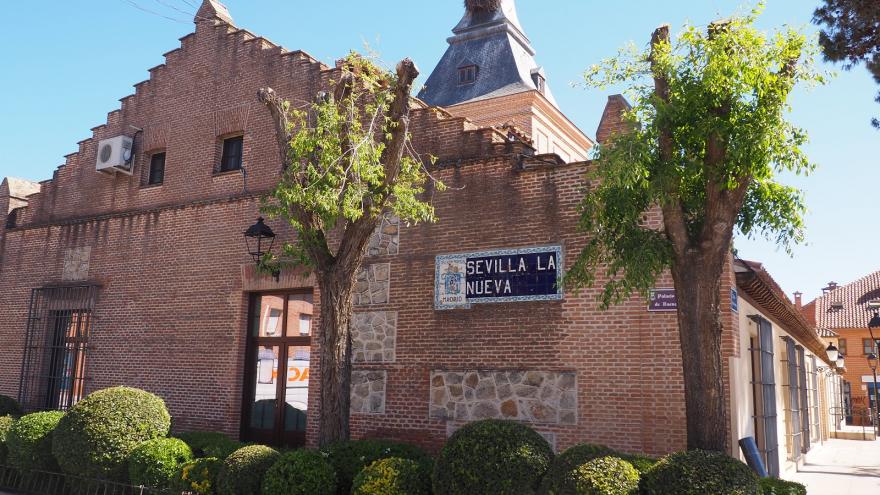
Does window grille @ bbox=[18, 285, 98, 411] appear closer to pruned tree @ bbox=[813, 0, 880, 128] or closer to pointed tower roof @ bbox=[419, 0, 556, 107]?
pruned tree @ bbox=[813, 0, 880, 128]

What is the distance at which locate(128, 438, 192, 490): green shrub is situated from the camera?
819 cm

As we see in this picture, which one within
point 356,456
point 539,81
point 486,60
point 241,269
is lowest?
point 356,456

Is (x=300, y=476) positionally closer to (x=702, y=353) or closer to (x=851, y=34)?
(x=702, y=353)

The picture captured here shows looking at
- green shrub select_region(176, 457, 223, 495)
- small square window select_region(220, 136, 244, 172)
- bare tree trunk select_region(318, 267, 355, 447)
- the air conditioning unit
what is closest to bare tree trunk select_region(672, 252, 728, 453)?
bare tree trunk select_region(318, 267, 355, 447)

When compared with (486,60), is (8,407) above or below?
below

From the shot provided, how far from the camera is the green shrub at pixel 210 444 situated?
845 centimetres

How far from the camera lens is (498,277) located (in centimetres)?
965

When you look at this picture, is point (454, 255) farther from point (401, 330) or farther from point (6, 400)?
point (6, 400)

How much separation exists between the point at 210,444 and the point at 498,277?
14.5ft

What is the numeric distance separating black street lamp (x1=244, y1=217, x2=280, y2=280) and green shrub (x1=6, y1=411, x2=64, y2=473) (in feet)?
12.3

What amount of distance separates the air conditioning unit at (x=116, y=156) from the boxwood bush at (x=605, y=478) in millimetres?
11602

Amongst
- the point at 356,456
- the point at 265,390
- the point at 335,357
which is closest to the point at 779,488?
the point at 356,456

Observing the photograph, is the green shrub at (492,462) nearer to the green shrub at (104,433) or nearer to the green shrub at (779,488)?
the green shrub at (779,488)

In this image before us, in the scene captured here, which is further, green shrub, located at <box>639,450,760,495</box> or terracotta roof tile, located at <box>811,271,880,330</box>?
terracotta roof tile, located at <box>811,271,880,330</box>
